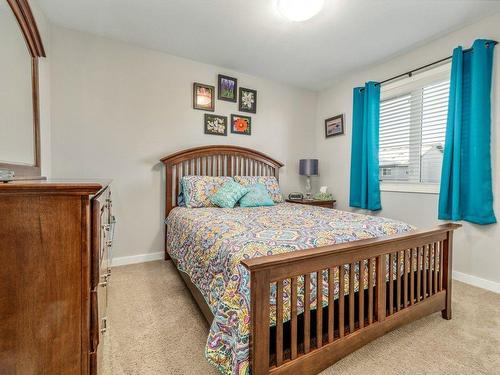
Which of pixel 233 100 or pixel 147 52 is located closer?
pixel 147 52

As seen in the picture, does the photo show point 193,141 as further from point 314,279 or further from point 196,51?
point 314,279

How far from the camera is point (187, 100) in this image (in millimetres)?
3121

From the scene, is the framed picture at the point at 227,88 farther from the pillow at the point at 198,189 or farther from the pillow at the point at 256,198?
the pillow at the point at 256,198

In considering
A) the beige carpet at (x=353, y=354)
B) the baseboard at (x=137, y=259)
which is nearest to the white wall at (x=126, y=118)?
the baseboard at (x=137, y=259)

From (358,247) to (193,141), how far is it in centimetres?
246

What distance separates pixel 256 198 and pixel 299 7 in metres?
1.80

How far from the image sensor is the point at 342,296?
127cm

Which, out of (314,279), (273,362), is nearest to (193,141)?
(314,279)

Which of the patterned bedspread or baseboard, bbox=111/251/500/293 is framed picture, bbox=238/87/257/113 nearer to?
the patterned bedspread

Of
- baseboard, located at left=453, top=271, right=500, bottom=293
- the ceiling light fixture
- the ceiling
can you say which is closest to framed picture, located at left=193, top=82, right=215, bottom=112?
the ceiling

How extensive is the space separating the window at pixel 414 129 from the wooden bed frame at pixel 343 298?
1339mm

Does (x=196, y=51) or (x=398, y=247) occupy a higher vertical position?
(x=196, y=51)

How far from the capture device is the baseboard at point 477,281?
2236 millimetres

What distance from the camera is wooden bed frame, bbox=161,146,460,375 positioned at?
1032 mm
